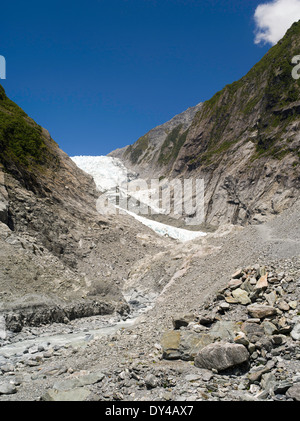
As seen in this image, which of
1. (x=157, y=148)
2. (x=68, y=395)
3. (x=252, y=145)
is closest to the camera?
(x=68, y=395)

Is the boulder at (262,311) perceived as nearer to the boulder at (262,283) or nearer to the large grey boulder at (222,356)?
the boulder at (262,283)

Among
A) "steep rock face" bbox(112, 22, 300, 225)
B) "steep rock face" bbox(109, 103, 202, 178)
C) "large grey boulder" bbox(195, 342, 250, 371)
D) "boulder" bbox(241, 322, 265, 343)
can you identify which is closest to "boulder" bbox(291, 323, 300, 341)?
"boulder" bbox(241, 322, 265, 343)

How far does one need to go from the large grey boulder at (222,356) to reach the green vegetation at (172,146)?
331 feet

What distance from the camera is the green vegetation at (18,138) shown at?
2739 cm

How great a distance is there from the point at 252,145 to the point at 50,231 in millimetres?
50453

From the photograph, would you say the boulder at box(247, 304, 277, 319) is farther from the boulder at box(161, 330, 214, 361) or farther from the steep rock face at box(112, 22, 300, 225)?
the steep rock face at box(112, 22, 300, 225)

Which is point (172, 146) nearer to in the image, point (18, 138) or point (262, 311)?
point (18, 138)

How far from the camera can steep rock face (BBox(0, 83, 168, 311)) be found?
1691 centimetres

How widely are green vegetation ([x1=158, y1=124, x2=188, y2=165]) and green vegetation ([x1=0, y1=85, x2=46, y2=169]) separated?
73.4m

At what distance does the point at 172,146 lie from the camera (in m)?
120

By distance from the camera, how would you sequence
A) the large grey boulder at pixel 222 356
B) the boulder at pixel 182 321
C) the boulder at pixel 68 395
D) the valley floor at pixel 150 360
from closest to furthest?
the valley floor at pixel 150 360
the boulder at pixel 68 395
the large grey boulder at pixel 222 356
the boulder at pixel 182 321

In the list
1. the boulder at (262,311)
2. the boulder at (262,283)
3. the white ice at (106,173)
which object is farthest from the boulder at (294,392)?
the white ice at (106,173)

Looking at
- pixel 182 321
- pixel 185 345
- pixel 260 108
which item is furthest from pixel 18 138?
pixel 260 108
